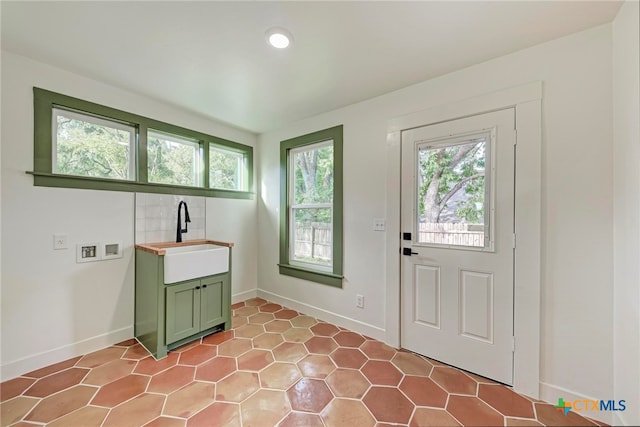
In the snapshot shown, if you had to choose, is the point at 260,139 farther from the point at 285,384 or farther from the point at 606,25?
the point at 606,25

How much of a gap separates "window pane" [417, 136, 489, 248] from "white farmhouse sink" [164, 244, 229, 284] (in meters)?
1.95

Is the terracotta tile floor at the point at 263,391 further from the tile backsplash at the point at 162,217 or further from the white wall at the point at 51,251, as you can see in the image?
the tile backsplash at the point at 162,217

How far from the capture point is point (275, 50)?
5.88ft

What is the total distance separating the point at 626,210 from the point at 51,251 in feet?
13.0

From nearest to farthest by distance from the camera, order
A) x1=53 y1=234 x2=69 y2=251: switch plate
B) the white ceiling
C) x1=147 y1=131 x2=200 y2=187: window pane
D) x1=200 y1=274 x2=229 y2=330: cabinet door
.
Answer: the white ceiling, x1=53 y1=234 x2=69 y2=251: switch plate, x1=200 y1=274 x2=229 y2=330: cabinet door, x1=147 y1=131 x2=200 y2=187: window pane

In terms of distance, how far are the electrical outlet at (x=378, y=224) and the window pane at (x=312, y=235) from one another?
595 mm

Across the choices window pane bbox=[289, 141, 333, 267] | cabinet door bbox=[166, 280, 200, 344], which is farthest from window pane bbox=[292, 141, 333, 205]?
cabinet door bbox=[166, 280, 200, 344]

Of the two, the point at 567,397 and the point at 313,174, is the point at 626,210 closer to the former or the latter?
the point at 567,397

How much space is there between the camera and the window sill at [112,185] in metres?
2.01

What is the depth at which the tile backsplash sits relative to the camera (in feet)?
8.34

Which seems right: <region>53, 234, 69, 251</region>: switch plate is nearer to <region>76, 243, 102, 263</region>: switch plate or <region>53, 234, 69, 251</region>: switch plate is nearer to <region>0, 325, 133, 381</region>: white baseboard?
<region>76, 243, 102, 263</region>: switch plate

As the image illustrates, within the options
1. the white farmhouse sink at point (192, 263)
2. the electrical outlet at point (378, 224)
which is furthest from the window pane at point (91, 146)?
the electrical outlet at point (378, 224)

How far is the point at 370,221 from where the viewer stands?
8.31ft

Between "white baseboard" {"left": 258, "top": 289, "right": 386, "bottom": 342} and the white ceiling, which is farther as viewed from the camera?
"white baseboard" {"left": 258, "top": 289, "right": 386, "bottom": 342}
